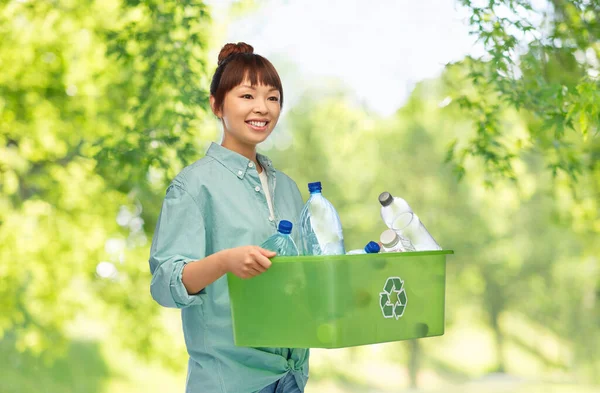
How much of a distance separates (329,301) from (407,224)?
0.49 meters

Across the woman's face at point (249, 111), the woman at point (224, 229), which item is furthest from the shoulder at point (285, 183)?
the woman's face at point (249, 111)

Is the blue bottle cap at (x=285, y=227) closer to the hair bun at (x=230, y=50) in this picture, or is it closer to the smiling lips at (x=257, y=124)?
the smiling lips at (x=257, y=124)

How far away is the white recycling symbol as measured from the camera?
164 centimetres

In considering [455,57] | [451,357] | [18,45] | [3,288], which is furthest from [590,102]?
[451,357]

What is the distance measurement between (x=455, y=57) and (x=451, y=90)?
0.37 m

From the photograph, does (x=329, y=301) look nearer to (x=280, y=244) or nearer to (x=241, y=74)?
(x=280, y=244)

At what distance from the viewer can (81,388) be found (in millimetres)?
13555

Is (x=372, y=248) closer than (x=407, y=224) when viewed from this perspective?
Yes

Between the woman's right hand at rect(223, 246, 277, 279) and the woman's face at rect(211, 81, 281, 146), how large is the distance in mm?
378

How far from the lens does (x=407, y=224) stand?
6.46 feet

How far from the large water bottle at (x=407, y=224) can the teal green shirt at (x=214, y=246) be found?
0.31m

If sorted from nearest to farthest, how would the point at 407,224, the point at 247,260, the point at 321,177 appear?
1. the point at 247,260
2. the point at 407,224
3. the point at 321,177

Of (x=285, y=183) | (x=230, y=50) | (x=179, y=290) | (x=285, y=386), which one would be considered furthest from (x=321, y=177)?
(x=179, y=290)

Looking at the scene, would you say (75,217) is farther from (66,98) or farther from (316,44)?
(316,44)
